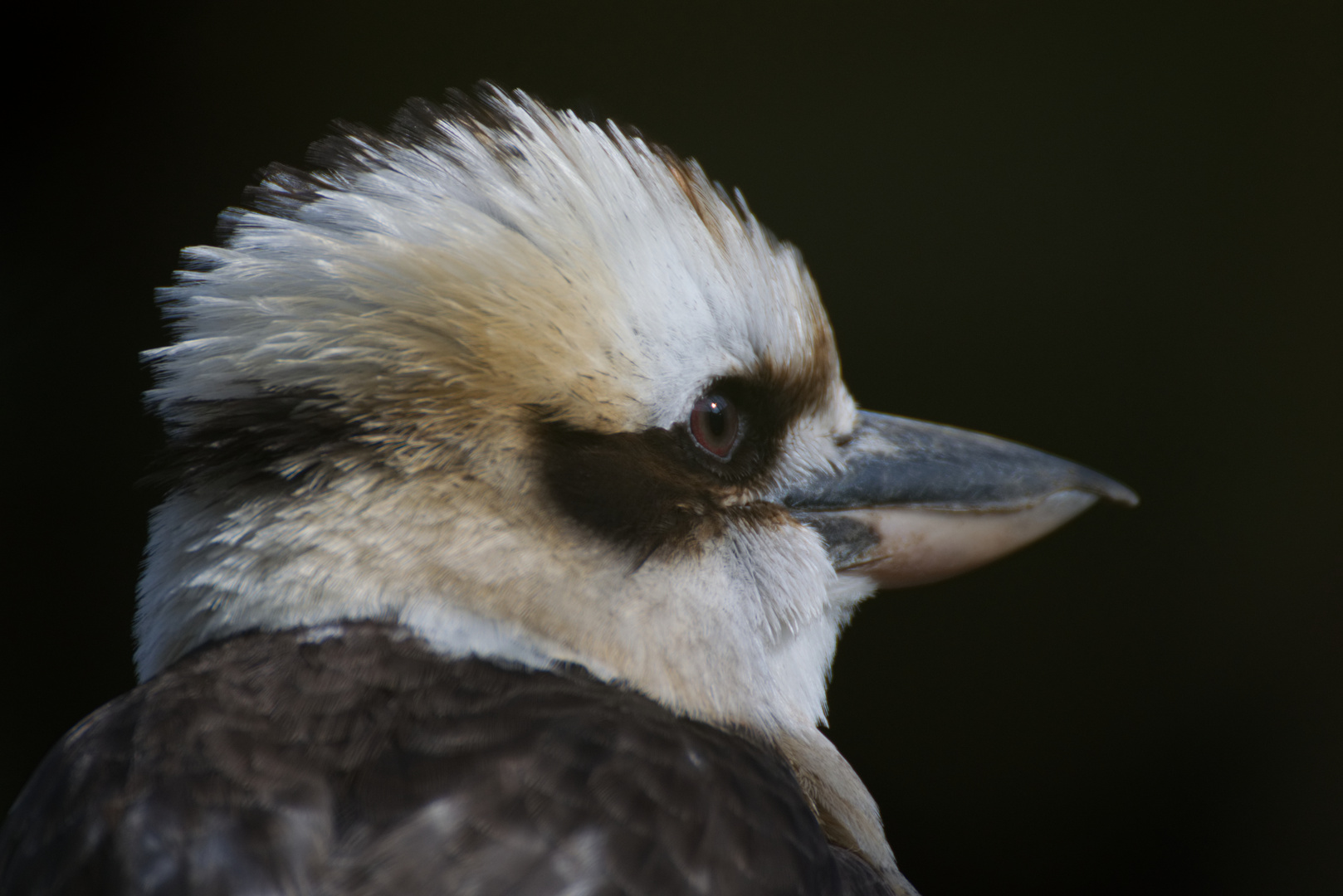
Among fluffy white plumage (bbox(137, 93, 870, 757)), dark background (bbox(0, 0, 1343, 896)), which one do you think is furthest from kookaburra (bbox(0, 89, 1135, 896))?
dark background (bbox(0, 0, 1343, 896))

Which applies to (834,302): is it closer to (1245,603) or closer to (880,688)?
(880,688)

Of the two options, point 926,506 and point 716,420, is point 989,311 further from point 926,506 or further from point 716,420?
point 716,420

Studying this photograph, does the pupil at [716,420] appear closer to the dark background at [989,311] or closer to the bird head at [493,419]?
the bird head at [493,419]

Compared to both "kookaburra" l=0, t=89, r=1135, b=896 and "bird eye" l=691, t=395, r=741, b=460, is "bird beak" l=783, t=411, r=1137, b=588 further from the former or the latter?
"bird eye" l=691, t=395, r=741, b=460

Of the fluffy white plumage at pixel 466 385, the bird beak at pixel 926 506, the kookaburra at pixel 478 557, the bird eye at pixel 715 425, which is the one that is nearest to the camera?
the kookaburra at pixel 478 557

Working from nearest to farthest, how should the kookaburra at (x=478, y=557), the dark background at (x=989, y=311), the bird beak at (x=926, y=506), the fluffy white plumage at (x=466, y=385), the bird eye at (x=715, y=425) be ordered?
1. the kookaburra at (x=478, y=557)
2. the fluffy white plumage at (x=466, y=385)
3. the bird eye at (x=715, y=425)
4. the bird beak at (x=926, y=506)
5. the dark background at (x=989, y=311)

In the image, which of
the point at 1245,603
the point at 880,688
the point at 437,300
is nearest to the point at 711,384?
the point at 437,300

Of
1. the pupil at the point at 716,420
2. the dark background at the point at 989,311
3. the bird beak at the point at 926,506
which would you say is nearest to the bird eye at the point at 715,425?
the pupil at the point at 716,420

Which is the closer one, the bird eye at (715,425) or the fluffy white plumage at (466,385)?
the fluffy white plumage at (466,385)

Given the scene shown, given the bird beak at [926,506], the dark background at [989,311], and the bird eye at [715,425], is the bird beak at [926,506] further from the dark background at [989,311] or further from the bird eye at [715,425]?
the dark background at [989,311]
